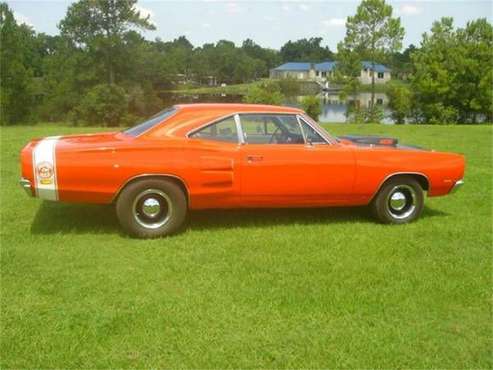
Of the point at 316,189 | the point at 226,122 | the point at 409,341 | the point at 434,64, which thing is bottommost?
the point at 409,341

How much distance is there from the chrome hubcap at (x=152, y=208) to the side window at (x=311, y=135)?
5.60 ft

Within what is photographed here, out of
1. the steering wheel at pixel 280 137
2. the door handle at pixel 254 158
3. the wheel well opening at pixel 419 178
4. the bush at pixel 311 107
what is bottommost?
the wheel well opening at pixel 419 178

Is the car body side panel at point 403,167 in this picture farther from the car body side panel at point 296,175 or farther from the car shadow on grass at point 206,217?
the car shadow on grass at point 206,217

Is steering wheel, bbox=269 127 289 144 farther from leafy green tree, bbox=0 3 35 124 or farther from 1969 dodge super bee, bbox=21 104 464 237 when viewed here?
leafy green tree, bbox=0 3 35 124

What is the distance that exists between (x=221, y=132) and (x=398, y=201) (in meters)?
2.23

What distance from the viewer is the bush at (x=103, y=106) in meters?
43.3

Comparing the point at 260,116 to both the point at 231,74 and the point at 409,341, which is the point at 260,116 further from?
the point at 231,74

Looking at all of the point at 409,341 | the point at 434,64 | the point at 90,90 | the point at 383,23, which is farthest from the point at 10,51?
the point at 409,341

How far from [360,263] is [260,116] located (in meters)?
2.02

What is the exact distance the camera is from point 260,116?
5.96 meters

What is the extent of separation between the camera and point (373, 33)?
37.7 metres

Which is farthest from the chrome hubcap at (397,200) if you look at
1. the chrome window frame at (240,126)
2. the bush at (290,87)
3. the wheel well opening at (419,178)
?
the bush at (290,87)

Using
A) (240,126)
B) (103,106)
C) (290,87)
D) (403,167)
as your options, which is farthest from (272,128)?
(290,87)

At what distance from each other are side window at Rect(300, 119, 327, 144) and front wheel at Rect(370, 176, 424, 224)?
928 mm
